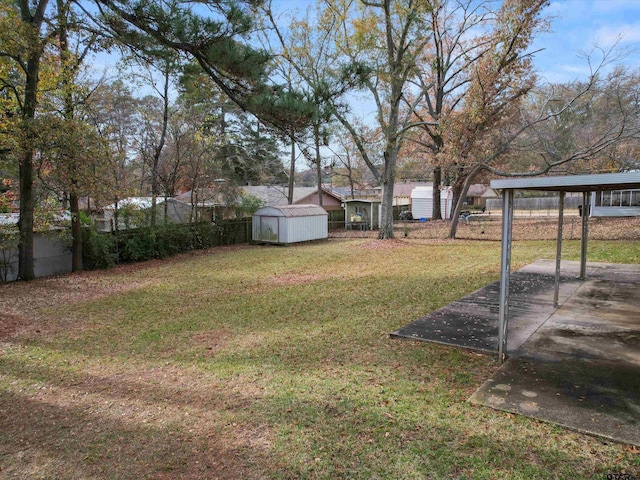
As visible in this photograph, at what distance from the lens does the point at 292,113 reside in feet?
20.7

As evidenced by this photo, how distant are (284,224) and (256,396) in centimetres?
1324

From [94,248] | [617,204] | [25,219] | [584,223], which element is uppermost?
[617,204]

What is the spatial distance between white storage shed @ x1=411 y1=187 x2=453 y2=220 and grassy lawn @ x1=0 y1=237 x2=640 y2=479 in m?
23.8

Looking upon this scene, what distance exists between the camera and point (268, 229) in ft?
56.3

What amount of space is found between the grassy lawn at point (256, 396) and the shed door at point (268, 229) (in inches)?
349

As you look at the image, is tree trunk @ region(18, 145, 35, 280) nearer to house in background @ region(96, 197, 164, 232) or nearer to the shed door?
house in background @ region(96, 197, 164, 232)

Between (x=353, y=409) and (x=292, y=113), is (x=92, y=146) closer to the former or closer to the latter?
(x=292, y=113)

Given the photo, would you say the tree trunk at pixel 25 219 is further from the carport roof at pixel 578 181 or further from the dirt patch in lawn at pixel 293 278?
the carport roof at pixel 578 181

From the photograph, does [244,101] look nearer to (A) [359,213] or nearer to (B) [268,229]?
(B) [268,229]

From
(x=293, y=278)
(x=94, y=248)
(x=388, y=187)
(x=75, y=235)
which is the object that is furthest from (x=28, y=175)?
(x=388, y=187)

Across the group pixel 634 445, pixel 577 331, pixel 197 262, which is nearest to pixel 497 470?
pixel 634 445

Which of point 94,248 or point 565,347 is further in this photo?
point 94,248

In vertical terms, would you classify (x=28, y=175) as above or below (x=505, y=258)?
above

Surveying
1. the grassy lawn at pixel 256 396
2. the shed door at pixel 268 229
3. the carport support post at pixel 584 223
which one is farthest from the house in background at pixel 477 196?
the grassy lawn at pixel 256 396
